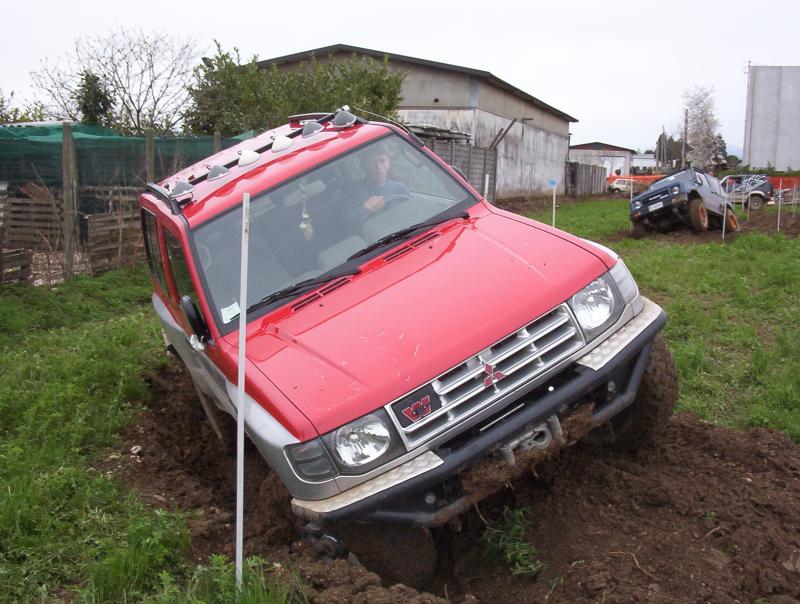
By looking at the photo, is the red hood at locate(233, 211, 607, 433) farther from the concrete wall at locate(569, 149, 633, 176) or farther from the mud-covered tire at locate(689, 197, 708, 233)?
the concrete wall at locate(569, 149, 633, 176)

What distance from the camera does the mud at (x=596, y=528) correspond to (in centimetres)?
317

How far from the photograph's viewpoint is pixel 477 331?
A: 3.41 meters

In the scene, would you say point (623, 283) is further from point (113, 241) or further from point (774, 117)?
point (774, 117)

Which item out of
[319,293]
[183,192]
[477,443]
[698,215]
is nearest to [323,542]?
[477,443]

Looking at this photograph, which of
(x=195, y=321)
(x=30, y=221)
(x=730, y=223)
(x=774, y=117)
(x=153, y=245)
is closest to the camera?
(x=195, y=321)

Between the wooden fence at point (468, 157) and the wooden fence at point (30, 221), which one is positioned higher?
the wooden fence at point (468, 157)

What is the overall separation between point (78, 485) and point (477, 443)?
98.2 inches

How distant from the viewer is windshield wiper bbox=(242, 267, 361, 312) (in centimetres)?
404

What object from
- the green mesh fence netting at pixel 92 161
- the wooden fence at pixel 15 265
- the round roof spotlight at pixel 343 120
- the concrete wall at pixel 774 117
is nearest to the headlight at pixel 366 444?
the round roof spotlight at pixel 343 120

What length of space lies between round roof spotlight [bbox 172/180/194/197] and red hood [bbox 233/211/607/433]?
126 cm

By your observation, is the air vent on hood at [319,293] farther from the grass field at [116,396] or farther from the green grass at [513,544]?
the green grass at [513,544]

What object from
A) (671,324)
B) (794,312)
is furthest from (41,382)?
(794,312)

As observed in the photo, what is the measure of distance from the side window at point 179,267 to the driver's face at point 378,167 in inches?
46.8

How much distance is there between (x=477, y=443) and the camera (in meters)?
3.28
